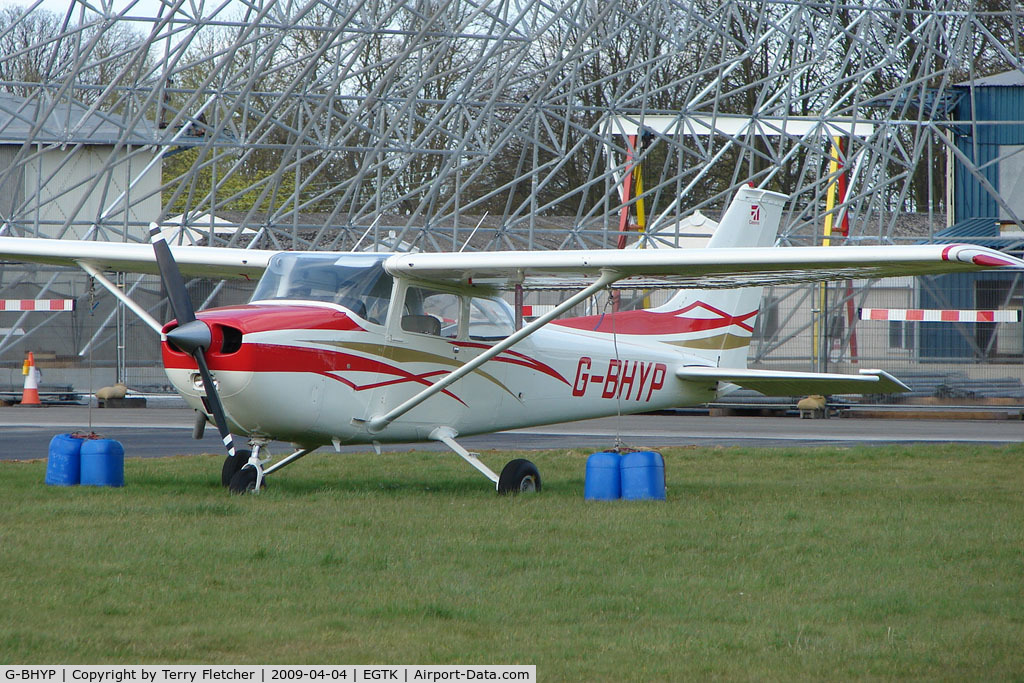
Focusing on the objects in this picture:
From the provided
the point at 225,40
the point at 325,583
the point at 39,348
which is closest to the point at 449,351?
the point at 325,583

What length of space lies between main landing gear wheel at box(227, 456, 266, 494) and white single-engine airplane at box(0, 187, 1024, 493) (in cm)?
1

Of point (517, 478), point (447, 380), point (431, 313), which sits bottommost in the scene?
point (517, 478)

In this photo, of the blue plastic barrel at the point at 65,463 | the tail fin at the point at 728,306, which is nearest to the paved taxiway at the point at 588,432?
the tail fin at the point at 728,306

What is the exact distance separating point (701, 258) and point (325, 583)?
4474mm

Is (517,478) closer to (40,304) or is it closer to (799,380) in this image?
(799,380)

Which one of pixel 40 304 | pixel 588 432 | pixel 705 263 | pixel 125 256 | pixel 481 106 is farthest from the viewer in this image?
pixel 481 106

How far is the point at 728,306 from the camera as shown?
13.4 m

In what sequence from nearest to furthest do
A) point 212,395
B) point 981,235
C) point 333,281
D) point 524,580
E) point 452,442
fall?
point 524,580 → point 212,395 → point 333,281 → point 452,442 → point 981,235

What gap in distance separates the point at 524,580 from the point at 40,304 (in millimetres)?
18743

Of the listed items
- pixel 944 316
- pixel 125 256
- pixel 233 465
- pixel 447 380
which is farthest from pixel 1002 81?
pixel 233 465

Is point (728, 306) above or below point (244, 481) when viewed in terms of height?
above

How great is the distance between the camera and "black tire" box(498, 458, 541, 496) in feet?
33.7

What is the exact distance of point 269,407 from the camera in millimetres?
9430

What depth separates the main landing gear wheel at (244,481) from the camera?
32.0ft
